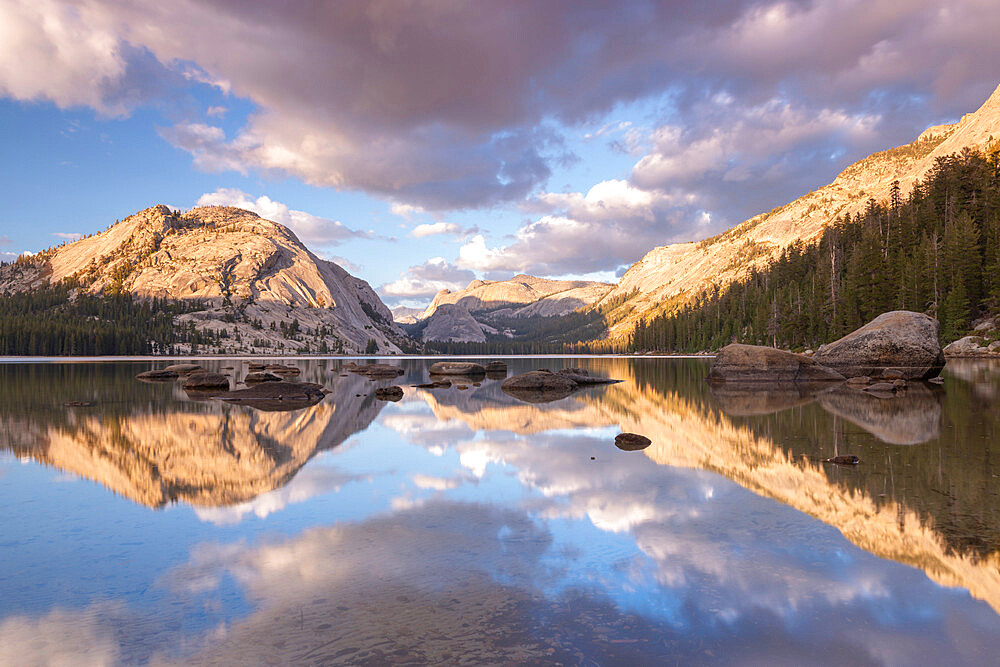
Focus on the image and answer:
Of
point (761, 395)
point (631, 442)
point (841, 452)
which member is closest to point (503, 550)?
point (631, 442)

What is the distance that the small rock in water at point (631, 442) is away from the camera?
1686 centimetres

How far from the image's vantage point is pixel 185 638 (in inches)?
220

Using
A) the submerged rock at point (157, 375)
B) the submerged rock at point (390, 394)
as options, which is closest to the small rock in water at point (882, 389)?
the submerged rock at point (390, 394)

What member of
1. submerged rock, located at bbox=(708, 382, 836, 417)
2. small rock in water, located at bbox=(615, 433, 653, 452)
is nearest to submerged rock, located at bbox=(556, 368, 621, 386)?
submerged rock, located at bbox=(708, 382, 836, 417)

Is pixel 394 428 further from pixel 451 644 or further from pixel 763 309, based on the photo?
pixel 763 309

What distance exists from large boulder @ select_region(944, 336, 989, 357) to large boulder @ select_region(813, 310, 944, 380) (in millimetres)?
33722

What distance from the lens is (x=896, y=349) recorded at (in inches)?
1727

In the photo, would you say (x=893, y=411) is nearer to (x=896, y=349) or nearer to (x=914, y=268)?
(x=896, y=349)

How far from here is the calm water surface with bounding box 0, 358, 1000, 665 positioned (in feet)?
18.0

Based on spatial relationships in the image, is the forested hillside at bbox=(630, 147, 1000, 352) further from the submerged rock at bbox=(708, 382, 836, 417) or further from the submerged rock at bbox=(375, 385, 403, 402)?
the submerged rock at bbox=(375, 385, 403, 402)

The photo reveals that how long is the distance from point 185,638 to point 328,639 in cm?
152

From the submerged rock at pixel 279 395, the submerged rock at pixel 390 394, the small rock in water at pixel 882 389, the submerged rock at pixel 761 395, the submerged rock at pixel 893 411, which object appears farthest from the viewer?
the submerged rock at pixel 390 394

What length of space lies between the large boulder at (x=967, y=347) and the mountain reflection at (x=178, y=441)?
76.7 metres

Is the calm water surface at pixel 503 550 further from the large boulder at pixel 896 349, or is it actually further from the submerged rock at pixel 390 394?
the large boulder at pixel 896 349
